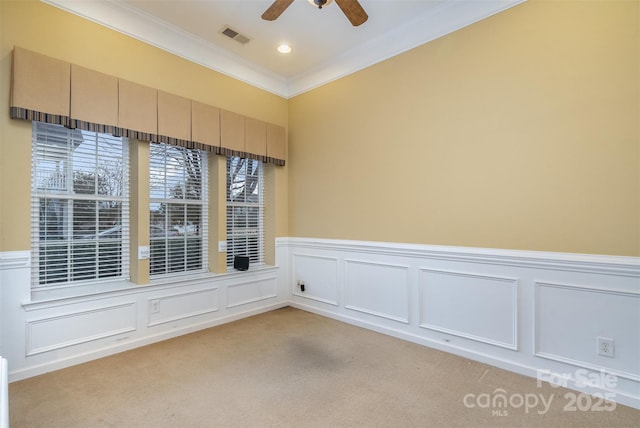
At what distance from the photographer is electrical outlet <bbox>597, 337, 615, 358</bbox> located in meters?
2.18

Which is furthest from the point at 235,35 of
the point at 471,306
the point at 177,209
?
the point at 471,306

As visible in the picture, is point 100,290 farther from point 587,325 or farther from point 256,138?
point 587,325

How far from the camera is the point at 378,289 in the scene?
3.49 meters

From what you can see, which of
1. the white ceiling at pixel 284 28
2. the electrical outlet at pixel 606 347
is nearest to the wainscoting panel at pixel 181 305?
the white ceiling at pixel 284 28

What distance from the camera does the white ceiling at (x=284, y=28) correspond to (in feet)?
9.52

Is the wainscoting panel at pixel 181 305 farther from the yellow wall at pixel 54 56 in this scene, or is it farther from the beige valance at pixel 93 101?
the beige valance at pixel 93 101

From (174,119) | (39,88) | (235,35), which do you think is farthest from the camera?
(235,35)

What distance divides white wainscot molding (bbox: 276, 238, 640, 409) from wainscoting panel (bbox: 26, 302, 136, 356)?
7.45ft

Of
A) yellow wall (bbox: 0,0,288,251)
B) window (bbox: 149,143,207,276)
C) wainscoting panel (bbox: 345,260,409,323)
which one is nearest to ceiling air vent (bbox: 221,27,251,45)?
yellow wall (bbox: 0,0,288,251)

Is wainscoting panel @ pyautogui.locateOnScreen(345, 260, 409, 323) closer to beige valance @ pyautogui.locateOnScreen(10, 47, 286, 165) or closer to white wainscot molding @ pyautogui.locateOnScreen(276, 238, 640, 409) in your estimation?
white wainscot molding @ pyautogui.locateOnScreen(276, 238, 640, 409)

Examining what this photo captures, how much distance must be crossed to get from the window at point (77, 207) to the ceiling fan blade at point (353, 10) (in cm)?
247

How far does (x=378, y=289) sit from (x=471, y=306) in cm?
98

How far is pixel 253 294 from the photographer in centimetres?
405

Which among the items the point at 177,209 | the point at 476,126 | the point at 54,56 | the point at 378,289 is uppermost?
the point at 54,56
